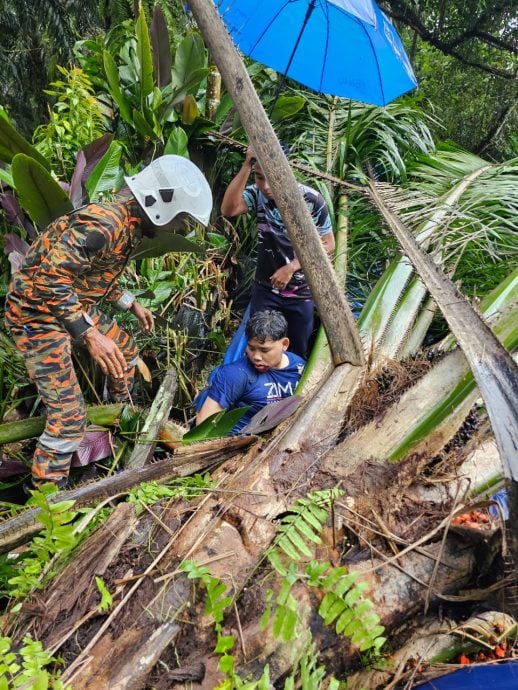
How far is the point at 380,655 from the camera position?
158 cm

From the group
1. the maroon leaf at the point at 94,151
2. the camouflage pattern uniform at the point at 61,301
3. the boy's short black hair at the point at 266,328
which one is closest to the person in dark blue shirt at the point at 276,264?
the boy's short black hair at the point at 266,328

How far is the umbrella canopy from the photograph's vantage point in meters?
3.83

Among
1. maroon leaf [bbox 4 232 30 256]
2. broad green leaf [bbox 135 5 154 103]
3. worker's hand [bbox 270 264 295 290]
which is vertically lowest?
maroon leaf [bbox 4 232 30 256]

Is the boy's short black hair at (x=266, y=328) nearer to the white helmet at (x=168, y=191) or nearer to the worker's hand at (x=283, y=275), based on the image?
the worker's hand at (x=283, y=275)

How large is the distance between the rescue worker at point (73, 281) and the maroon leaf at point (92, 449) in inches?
3.2

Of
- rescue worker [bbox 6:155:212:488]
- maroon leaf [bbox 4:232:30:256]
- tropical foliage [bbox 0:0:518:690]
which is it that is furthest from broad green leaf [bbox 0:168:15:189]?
rescue worker [bbox 6:155:212:488]

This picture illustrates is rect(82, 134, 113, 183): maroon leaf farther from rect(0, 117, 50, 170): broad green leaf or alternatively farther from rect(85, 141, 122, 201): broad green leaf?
rect(0, 117, 50, 170): broad green leaf

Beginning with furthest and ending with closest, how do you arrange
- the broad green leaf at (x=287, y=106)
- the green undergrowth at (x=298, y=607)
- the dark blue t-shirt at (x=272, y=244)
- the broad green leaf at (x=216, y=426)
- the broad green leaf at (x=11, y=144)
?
the broad green leaf at (x=287, y=106)
the dark blue t-shirt at (x=272, y=244)
the broad green leaf at (x=11, y=144)
the broad green leaf at (x=216, y=426)
the green undergrowth at (x=298, y=607)

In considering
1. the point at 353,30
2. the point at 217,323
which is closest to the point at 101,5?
the point at 353,30

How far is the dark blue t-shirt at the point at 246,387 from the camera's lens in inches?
125

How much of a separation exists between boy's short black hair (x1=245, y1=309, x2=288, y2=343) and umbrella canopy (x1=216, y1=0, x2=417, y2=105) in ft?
6.25

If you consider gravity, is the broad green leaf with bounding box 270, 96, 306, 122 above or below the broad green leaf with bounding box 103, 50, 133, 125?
above

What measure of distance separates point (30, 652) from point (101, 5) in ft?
25.7

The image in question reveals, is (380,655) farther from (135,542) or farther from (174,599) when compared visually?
(135,542)
